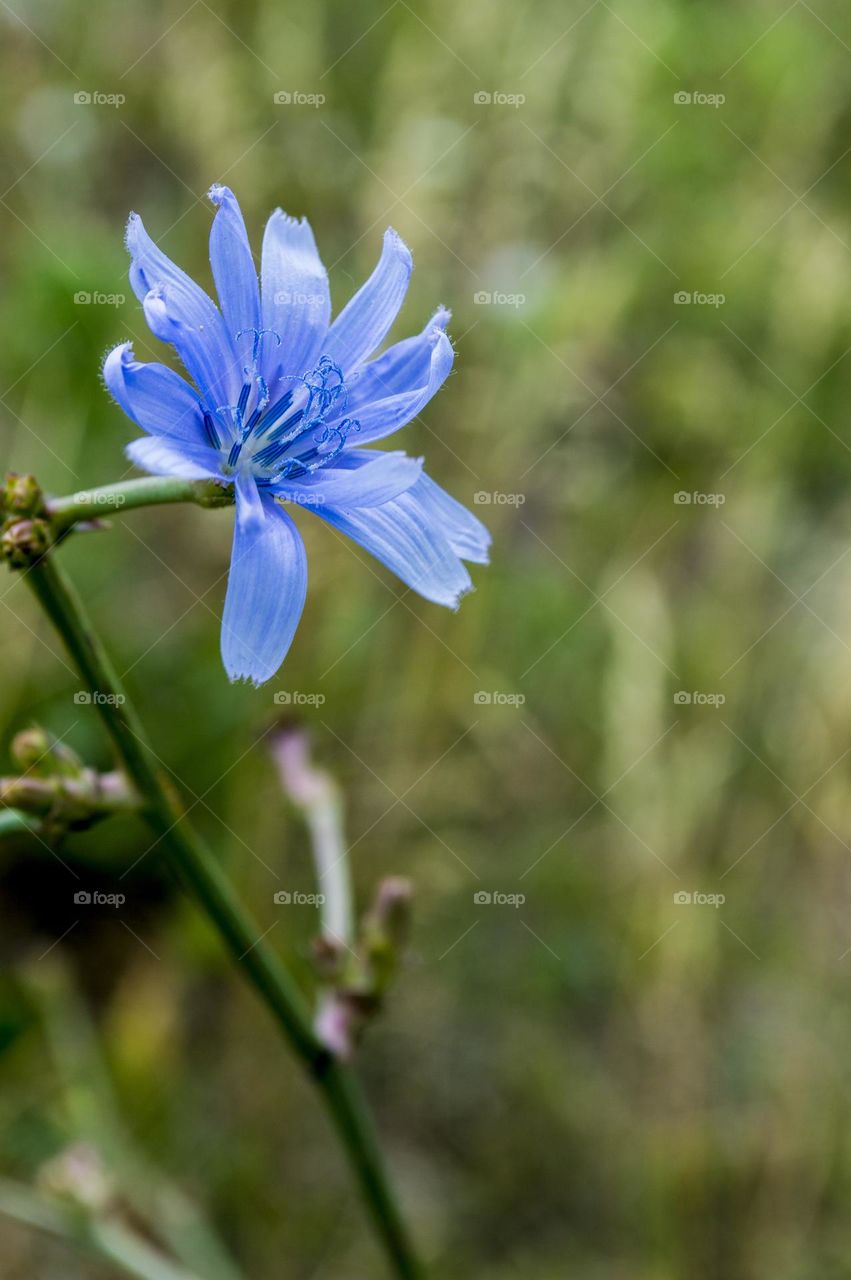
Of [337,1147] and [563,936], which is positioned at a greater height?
[563,936]

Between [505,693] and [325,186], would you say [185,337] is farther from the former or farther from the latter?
[325,186]

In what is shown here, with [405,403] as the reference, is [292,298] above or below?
above

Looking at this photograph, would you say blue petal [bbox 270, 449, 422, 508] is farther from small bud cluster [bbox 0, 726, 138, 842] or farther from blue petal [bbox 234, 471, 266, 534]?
small bud cluster [bbox 0, 726, 138, 842]

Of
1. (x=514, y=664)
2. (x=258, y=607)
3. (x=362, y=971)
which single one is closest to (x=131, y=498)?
(x=258, y=607)

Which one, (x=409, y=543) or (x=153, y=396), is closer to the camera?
(x=153, y=396)

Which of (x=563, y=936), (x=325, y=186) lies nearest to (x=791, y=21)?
(x=325, y=186)

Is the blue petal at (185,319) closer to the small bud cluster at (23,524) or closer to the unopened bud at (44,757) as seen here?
the small bud cluster at (23,524)

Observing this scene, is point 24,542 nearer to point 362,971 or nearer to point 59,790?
point 59,790

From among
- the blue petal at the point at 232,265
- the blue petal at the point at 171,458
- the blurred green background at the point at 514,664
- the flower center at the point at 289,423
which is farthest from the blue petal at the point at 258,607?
the blurred green background at the point at 514,664
